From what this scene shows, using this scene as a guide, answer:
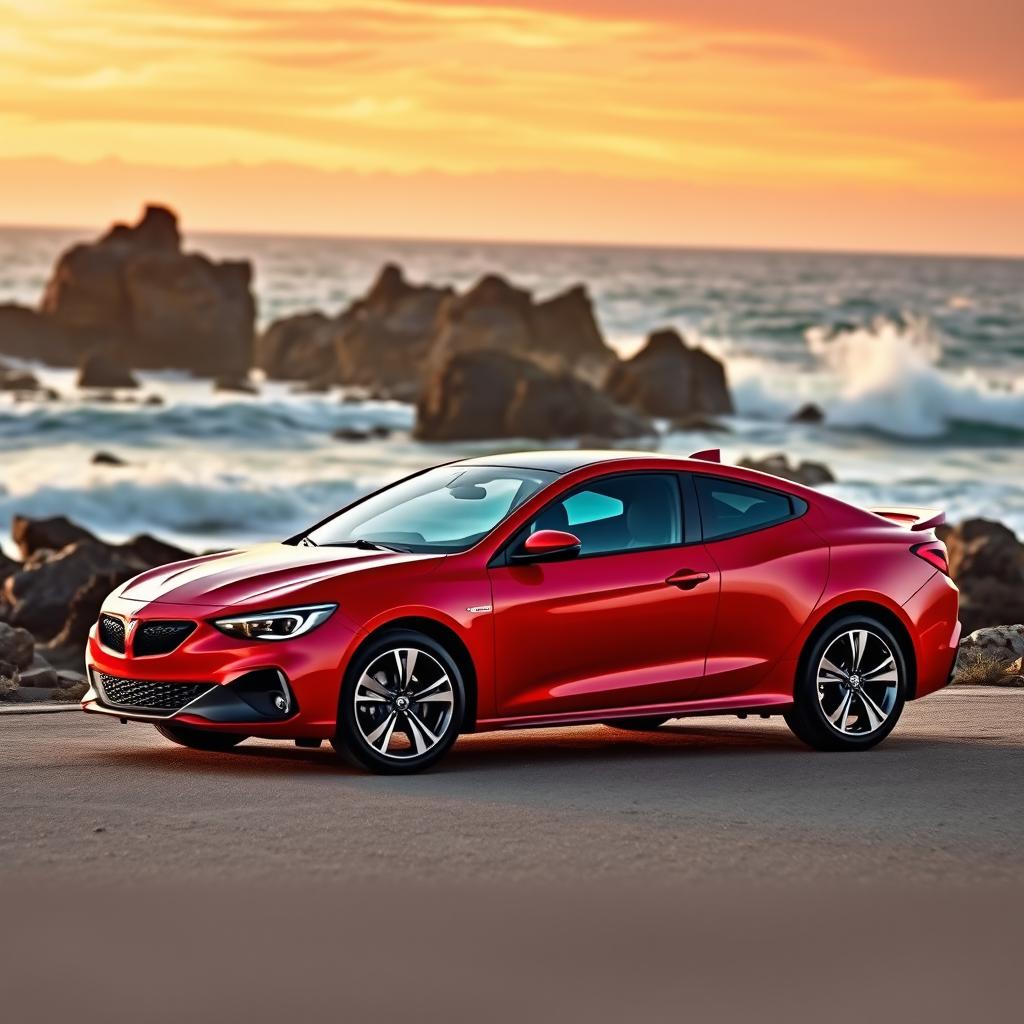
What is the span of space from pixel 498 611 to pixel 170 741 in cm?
231

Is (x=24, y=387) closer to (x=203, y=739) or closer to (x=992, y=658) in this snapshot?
(x=992, y=658)

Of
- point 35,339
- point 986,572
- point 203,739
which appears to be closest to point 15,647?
point 203,739

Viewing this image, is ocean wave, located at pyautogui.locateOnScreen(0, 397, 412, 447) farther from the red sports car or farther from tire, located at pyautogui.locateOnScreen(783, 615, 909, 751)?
tire, located at pyautogui.locateOnScreen(783, 615, 909, 751)

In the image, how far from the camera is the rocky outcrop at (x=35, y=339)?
333ft

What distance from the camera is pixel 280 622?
9.68 meters

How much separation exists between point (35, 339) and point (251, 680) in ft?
314

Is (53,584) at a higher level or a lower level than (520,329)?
lower

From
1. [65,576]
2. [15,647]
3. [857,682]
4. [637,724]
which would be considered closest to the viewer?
[857,682]

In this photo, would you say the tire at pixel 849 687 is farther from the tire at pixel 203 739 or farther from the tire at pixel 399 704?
the tire at pixel 203 739

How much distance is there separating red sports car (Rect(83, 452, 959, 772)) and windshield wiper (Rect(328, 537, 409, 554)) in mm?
24

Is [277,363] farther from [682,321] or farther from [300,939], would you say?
[300,939]

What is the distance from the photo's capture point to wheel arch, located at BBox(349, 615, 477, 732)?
978 cm

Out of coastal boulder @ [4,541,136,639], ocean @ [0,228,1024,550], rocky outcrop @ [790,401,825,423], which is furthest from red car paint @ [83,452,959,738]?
rocky outcrop @ [790,401,825,423]

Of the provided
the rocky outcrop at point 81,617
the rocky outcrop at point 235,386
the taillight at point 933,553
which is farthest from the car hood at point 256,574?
the rocky outcrop at point 235,386
